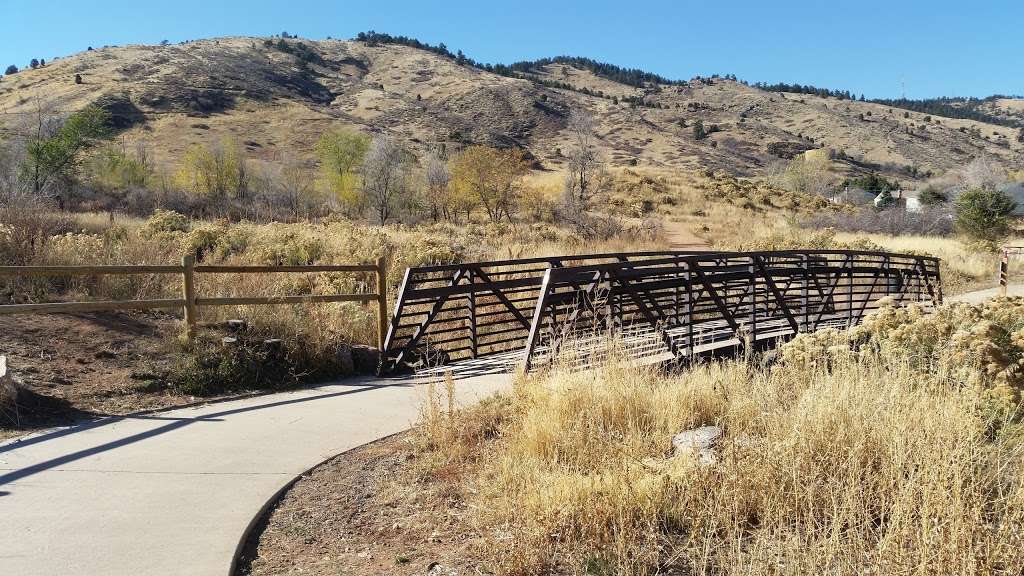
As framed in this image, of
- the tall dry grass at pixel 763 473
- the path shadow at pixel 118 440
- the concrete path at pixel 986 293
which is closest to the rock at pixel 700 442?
the tall dry grass at pixel 763 473

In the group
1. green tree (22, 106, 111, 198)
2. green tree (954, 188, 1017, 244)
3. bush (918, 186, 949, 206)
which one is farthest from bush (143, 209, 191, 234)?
bush (918, 186, 949, 206)

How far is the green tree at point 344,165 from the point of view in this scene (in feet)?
166

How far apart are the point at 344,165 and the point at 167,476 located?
4962 centimetres

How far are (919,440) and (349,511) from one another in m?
3.65

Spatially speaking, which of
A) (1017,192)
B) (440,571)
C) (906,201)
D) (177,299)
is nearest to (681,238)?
(177,299)

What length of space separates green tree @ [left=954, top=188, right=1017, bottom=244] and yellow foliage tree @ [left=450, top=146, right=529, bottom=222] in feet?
85.0

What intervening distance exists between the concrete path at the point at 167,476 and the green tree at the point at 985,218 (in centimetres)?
3934

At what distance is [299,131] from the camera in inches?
3310

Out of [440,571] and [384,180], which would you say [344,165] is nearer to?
[384,180]

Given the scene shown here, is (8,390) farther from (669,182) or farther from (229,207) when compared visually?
(669,182)

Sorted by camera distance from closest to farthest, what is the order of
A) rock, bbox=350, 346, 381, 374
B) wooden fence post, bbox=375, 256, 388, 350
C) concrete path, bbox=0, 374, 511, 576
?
concrete path, bbox=0, 374, 511, 576, rock, bbox=350, 346, 381, 374, wooden fence post, bbox=375, 256, 388, 350

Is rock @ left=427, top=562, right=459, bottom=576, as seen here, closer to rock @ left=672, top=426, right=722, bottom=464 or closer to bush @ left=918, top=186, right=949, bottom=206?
rock @ left=672, top=426, right=722, bottom=464

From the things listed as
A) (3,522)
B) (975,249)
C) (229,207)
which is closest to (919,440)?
(3,522)

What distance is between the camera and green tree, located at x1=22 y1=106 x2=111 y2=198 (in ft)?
121
